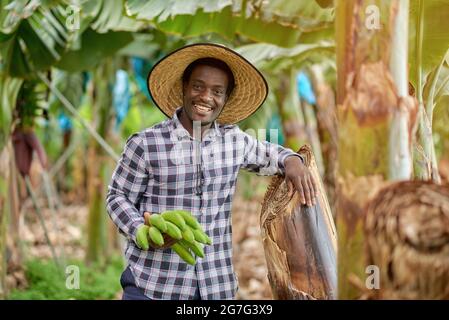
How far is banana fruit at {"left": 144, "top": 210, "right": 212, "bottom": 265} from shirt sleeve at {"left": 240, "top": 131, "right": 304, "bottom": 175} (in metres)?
0.43

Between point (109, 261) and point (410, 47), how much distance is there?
4.27m

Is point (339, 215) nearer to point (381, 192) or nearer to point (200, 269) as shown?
point (381, 192)

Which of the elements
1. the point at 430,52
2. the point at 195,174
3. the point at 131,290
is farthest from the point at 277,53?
the point at 131,290

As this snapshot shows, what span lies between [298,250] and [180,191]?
41cm

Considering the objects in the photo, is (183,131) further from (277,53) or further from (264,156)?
(277,53)

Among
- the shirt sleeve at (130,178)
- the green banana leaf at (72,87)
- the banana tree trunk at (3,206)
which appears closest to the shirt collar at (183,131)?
the shirt sleeve at (130,178)

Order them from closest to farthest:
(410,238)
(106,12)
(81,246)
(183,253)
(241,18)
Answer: (410,238)
(183,253)
(241,18)
(106,12)
(81,246)

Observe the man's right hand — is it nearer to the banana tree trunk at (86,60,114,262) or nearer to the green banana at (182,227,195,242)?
the green banana at (182,227,195,242)

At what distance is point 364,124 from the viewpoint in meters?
2.02

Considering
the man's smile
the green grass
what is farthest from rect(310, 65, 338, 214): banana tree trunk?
the man's smile

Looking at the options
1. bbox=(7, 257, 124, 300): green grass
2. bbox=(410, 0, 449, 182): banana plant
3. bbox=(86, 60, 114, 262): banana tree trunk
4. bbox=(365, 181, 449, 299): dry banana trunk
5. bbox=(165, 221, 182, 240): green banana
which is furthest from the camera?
bbox=(86, 60, 114, 262): banana tree trunk

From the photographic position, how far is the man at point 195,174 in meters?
2.36

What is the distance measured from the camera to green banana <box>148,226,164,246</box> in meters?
2.10

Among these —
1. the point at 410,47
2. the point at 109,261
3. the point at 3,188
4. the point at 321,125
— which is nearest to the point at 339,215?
the point at 410,47
